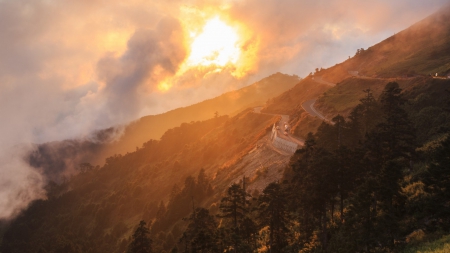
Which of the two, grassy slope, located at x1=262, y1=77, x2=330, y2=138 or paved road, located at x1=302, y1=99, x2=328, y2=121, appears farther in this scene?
grassy slope, located at x1=262, y1=77, x2=330, y2=138

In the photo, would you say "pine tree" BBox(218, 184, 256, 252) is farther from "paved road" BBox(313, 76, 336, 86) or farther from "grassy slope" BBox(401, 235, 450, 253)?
"paved road" BBox(313, 76, 336, 86)

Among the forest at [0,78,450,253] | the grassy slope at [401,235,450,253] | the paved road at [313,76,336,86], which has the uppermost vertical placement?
the paved road at [313,76,336,86]

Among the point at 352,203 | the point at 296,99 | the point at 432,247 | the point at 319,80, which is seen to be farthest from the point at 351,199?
the point at 319,80

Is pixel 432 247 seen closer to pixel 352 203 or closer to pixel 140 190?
pixel 352 203

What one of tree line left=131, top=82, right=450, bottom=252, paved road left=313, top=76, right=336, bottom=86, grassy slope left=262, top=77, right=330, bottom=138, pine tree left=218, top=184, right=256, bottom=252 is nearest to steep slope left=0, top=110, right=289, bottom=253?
grassy slope left=262, top=77, right=330, bottom=138

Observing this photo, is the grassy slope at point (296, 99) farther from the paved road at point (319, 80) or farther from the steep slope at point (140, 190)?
the steep slope at point (140, 190)

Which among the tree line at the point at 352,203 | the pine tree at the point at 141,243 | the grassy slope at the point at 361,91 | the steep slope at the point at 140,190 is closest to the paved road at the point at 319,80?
the grassy slope at the point at 361,91

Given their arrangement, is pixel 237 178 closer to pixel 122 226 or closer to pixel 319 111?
pixel 319 111

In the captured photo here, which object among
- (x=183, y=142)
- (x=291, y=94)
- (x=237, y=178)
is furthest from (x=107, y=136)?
(x=237, y=178)

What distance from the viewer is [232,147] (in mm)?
115188

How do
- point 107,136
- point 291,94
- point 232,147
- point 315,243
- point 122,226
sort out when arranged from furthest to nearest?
point 107,136, point 291,94, point 232,147, point 122,226, point 315,243

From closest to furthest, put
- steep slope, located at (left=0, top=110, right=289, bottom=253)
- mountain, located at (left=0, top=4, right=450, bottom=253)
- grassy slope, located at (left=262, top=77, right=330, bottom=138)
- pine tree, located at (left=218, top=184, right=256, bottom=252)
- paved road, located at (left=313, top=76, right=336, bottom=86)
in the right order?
mountain, located at (left=0, top=4, right=450, bottom=253) < pine tree, located at (left=218, top=184, right=256, bottom=252) < steep slope, located at (left=0, top=110, right=289, bottom=253) < grassy slope, located at (left=262, top=77, right=330, bottom=138) < paved road, located at (left=313, top=76, right=336, bottom=86)

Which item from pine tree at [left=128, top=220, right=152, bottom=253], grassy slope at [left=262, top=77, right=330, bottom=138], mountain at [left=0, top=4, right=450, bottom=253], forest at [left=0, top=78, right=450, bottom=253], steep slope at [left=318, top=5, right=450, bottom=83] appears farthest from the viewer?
grassy slope at [left=262, top=77, right=330, bottom=138]

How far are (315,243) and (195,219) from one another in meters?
12.8
